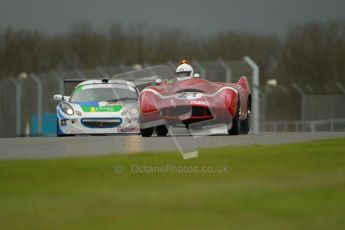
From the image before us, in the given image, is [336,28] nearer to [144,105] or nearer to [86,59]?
[86,59]

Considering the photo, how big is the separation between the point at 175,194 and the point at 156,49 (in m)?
68.6

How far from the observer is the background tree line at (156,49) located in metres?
63.5

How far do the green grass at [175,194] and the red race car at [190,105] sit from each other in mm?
4843

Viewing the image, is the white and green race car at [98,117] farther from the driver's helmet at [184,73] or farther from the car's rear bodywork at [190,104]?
the car's rear bodywork at [190,104]

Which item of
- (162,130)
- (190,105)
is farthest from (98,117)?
(190,105)

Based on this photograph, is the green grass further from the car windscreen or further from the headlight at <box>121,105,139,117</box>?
the car windscreen

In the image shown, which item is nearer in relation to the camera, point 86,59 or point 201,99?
point 201,99

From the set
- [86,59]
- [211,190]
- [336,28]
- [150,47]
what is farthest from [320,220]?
[150,47]

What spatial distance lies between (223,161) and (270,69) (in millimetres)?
52968

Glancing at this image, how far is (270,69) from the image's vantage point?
62.7 meters

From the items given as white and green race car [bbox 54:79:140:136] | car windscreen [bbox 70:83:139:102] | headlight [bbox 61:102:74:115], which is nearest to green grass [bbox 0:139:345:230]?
white and green race car [bbox 54:79:140:136]

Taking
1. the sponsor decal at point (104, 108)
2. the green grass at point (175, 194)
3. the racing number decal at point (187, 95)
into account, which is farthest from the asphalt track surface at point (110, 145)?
the sponsor decal at point (104, 108)

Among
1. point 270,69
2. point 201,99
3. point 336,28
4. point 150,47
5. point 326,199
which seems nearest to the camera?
point 326,199

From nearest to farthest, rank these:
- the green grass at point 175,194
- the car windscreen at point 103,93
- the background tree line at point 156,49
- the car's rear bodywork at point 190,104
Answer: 1. the green grass at point 175,194
2. the car's rear bodywork at point 190,104
3. the car windscreen at point 103,93
4. the background tree line at point 156,49
